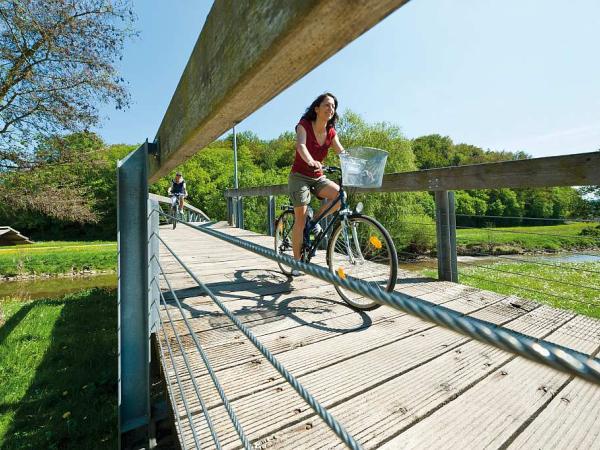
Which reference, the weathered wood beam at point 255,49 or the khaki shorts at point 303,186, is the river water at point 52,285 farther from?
the weathered wood beam at point 255,49

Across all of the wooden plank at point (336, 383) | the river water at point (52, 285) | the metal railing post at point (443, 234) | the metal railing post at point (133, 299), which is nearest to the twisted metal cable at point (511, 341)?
the wooden plank at point (336, 383)

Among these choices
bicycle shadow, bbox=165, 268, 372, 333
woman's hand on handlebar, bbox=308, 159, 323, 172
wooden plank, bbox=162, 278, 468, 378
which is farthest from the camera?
woman's hand on handlebar, bbox=308, 159, 323, 172

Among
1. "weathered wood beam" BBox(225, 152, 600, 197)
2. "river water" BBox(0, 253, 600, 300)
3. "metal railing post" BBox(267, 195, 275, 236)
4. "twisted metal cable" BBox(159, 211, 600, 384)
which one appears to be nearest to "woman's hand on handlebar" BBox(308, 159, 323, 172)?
"weathered wood beam" BBox(225, 152, 600, 197)

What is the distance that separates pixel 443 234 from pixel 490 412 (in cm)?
189

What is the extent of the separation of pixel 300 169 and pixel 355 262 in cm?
93

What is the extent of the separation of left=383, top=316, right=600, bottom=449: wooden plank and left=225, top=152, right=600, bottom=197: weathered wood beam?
1.14 meters

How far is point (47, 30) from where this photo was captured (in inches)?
232

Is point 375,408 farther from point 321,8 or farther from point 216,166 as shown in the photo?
point 216,166

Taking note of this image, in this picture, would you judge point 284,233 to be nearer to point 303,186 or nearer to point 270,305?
point 303,186

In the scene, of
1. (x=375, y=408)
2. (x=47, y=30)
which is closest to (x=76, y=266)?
(x=47, y=30)

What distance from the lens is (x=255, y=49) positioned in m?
0.59

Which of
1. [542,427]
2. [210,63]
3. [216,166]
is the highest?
[216,166]

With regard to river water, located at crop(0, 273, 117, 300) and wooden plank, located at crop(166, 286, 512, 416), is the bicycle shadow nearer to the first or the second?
wooden plank, located at crop(166, 286, 512, 416)

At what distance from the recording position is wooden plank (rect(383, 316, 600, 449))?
3.97 feet
